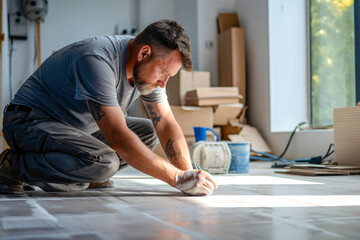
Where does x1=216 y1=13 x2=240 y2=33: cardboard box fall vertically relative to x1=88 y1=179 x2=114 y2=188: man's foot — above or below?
above

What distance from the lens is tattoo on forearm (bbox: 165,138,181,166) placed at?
2297 mm

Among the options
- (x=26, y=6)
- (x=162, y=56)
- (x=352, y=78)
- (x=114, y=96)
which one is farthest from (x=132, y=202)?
(x=26, y=6)

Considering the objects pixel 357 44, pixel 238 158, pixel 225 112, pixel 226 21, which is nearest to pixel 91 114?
pixel 238 158

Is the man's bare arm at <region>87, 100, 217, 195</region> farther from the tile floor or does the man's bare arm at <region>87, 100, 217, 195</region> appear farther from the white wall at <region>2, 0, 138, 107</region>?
the white wall at <region>2, 0, 138, 107</region>

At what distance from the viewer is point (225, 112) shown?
5.52 meters

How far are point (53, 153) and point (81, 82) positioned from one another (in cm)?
39

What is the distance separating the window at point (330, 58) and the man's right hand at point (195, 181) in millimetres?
3216

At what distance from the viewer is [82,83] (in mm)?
Answer: 1935

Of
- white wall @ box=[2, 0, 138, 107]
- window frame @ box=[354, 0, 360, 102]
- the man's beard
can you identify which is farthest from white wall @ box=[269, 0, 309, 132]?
the man's beard

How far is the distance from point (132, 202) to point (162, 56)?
625mm

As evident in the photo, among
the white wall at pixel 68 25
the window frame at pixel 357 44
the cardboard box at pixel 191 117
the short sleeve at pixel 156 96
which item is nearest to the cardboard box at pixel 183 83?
the cardboard box at pixel 191 117

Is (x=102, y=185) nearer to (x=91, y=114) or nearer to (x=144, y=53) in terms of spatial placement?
(x=91, y=114)

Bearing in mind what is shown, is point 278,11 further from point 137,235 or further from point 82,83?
point 137,235

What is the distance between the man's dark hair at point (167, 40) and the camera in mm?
2010
